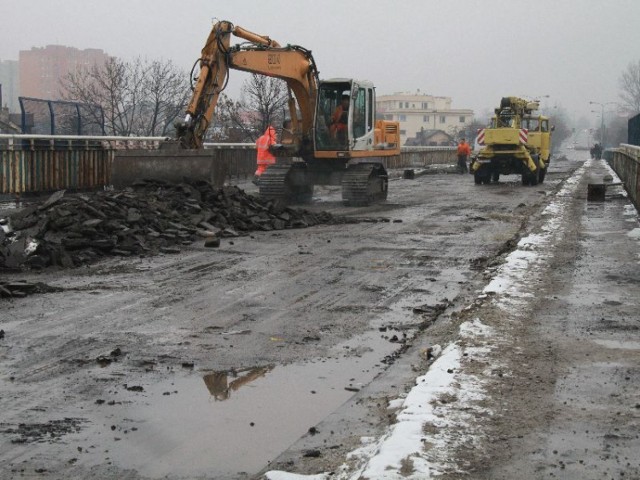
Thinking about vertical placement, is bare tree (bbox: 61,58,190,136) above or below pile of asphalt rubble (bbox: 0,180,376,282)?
above

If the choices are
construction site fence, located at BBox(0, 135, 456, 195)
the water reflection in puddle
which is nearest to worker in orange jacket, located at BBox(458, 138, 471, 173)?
construction site fence, located at BBox(0, 135, 456, 195)

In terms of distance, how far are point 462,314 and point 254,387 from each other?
3025 millimetres

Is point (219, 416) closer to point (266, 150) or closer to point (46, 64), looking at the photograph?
point (266, 150)

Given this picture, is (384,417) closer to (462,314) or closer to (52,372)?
(52,372)

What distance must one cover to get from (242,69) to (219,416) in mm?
16327

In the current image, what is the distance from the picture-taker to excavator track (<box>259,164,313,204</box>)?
75.9 ft

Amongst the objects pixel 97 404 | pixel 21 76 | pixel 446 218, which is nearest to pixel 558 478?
pixel 97 404

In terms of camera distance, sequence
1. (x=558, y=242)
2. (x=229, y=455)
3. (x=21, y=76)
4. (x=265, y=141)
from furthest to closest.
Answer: (x=21, y=76)
(x=265, y=141)
(x=558, y=242)
(x=229, y=455)

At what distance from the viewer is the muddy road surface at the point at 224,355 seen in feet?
16.9

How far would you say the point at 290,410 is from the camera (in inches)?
236

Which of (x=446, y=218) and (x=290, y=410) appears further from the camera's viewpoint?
(x=446, y=218)

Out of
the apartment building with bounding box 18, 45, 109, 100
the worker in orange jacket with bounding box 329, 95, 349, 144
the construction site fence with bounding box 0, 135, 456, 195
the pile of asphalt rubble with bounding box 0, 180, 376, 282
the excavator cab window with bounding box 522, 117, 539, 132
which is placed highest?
the apartment building with bounding box 18, 45, 109, 100

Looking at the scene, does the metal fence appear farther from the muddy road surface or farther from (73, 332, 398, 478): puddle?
(73, 332, 398, 478): puddle

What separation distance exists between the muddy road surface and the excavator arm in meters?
6.72
